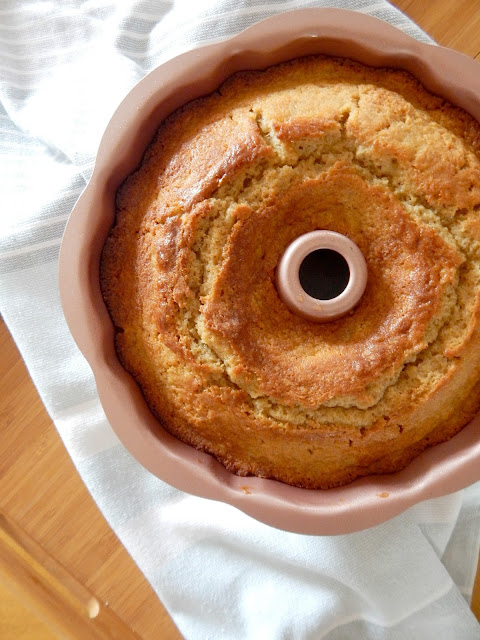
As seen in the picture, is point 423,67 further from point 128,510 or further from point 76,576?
point 76,576

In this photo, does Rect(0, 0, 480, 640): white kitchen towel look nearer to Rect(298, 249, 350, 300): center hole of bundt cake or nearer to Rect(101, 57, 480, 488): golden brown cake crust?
Rect(101, 57, 480, 488): golden brown cake crust

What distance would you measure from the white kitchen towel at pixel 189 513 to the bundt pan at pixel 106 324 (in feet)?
0.94

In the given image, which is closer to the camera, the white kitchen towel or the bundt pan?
the bundt pan

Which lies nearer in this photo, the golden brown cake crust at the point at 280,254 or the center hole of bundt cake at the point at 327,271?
the golden brown cake crust at the point at 280,254

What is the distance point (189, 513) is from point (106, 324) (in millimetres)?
477

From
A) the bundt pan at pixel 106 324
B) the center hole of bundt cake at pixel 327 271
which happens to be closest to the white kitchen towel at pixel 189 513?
the bundt pan at pixel 106 324

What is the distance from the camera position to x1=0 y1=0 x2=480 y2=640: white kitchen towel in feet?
4.33

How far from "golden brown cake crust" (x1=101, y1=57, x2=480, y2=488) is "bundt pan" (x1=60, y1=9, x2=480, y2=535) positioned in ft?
0.18

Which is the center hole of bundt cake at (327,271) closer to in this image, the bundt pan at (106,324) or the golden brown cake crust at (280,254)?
the golden brown cake crust at (280,254)

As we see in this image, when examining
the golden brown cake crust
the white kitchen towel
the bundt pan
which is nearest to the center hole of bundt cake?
the golden brown cake crust

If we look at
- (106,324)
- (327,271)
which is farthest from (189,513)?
(327,271)

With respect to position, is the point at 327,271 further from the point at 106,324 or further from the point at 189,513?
the point at 189,513

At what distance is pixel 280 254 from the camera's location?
1.07 meters

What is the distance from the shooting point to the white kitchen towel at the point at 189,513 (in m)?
1.32
